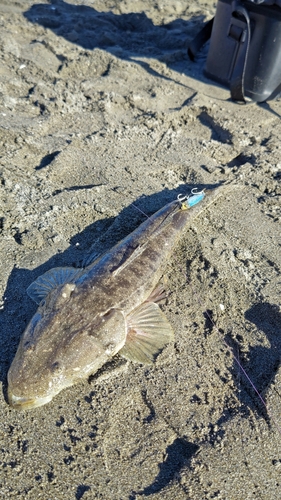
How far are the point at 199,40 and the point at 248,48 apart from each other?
1139 millimetres

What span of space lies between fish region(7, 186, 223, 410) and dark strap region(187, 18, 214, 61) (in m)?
3.58

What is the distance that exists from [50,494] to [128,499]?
1.45 ft

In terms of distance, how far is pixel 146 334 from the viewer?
10.1ft

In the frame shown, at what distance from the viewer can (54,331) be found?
110 inches

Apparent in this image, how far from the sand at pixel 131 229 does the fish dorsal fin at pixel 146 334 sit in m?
0.09

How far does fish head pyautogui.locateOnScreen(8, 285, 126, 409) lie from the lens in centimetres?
265

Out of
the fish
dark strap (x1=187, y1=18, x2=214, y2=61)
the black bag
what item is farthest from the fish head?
dark strap (x1=187, y1=18, x2=214, y2=61)

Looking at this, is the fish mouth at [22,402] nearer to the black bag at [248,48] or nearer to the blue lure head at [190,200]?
the blue lure head at [190,200]

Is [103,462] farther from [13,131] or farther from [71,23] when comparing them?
[71,23]

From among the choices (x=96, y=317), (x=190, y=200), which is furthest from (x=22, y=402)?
(x=190, y=200)

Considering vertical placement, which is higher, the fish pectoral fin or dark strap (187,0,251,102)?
dark strap (187,0,251,102)

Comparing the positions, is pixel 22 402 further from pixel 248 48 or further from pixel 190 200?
pixel 248 48

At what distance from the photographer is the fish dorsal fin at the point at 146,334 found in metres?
3.00

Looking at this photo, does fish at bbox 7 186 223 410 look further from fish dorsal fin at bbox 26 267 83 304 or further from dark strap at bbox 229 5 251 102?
dark strap at bbox 229 5 251 102
